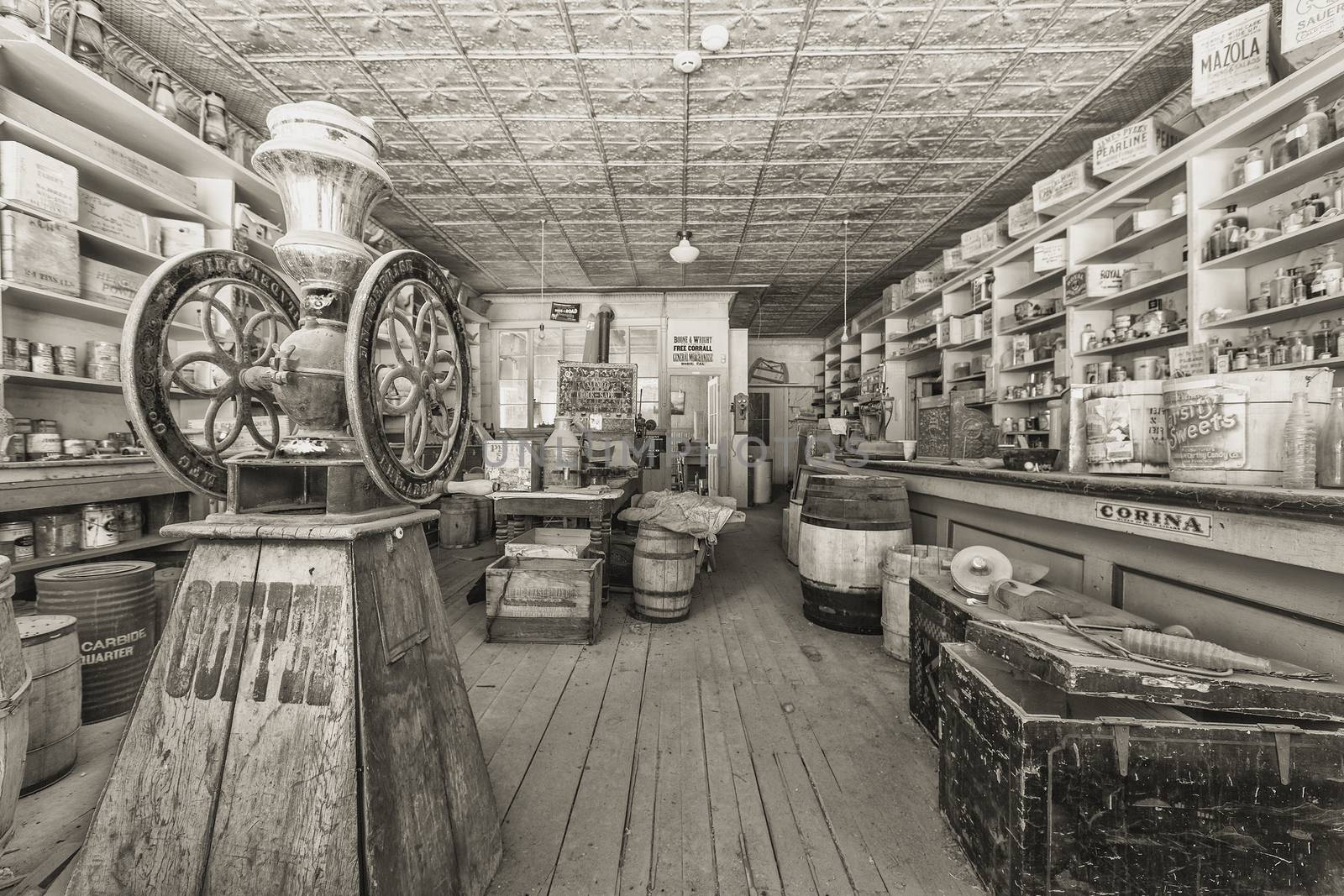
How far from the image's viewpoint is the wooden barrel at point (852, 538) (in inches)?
116

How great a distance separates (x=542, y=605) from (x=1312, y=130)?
188 inches

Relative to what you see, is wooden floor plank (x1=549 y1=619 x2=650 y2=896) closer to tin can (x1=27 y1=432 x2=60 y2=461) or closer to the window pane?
tin can (x1=27 y1=432 x2=60 y2=461)

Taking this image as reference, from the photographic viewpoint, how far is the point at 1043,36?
3.12m

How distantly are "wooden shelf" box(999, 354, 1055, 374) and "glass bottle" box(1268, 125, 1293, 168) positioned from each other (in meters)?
1.96

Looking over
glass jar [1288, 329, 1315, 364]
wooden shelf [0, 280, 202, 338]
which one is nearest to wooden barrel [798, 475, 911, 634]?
glass jar [1288, 329, 1315, 364]

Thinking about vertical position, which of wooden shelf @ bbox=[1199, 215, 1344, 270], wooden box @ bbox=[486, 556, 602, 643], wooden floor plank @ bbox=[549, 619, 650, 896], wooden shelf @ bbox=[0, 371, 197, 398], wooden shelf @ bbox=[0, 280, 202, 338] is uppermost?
wooden shelf @ bbox=[1199, 215, 1344, 270]

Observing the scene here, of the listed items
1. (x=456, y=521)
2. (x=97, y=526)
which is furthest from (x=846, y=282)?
(x=97, y=526)

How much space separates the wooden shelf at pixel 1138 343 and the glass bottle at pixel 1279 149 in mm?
952

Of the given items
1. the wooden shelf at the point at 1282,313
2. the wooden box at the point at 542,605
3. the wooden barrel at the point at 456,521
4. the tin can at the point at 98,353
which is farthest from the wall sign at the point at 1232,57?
the wooden barrel at the point at 456,521

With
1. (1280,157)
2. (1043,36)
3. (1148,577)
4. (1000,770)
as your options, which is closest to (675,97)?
(1043,36)

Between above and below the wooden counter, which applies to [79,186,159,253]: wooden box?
above

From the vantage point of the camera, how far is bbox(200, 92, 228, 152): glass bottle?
346 cm

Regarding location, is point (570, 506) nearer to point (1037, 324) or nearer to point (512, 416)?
point (1037, 324)

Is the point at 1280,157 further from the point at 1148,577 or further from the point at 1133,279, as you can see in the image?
the point at 1148,577
